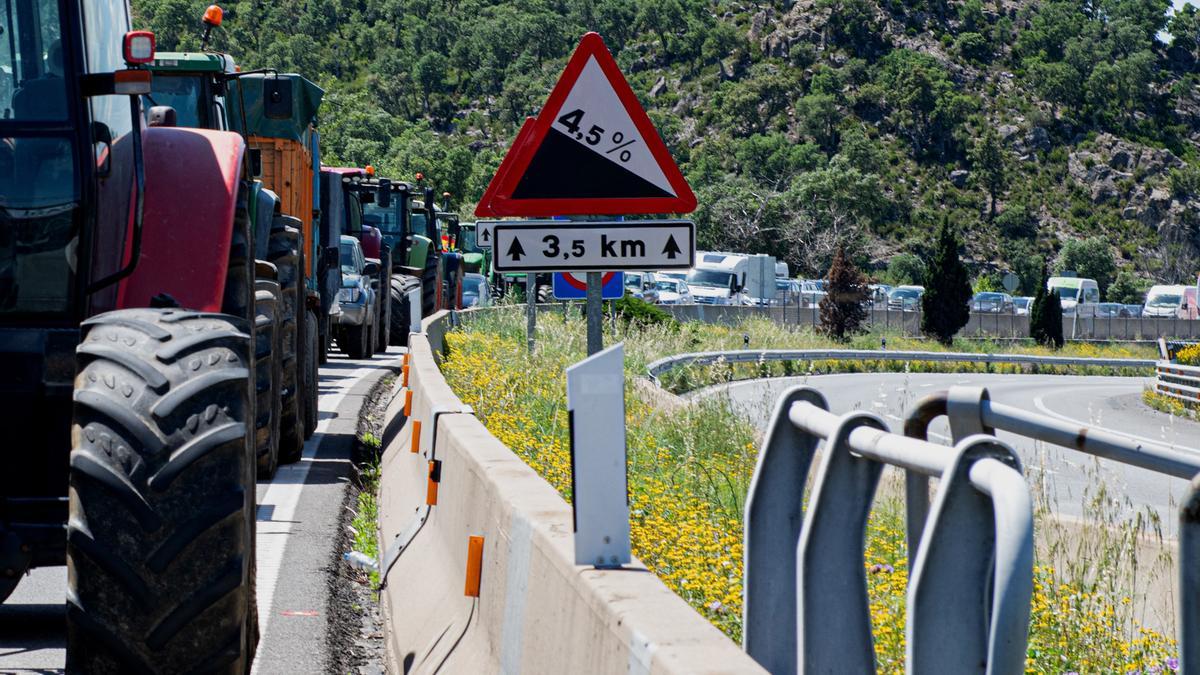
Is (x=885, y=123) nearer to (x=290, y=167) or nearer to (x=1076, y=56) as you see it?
(x=1076, y=56)

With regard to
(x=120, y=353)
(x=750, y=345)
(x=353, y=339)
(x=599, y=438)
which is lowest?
(x=750, y=345)

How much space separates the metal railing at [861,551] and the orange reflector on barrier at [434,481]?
314cm

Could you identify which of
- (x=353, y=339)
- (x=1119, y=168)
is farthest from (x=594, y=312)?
(x=1119, y=168)

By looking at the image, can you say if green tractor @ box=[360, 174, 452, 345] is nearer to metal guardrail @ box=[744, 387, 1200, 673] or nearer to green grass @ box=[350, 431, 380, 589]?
green grass @ box=[350, 431, 380, 589]

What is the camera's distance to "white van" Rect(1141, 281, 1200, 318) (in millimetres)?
64750

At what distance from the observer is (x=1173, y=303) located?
228 feet

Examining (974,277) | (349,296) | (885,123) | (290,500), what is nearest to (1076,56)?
(885,123)

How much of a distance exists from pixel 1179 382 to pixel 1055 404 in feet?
13.9

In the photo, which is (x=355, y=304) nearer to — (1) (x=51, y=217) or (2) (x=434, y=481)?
(2) (x=434, y=481)

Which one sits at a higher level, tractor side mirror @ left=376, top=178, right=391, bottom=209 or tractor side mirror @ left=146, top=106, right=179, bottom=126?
tractor side mirror @ left=146, top=106, right=179, bottom=126

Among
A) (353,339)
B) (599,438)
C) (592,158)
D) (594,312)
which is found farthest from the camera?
(353,339)

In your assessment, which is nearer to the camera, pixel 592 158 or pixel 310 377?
pixel 592 158

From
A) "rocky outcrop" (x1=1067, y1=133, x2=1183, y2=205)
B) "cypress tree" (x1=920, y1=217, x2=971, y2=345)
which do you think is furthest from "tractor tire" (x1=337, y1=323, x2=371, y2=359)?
"rocky outcrop" (x1=1067, y1=133, x2=1183, y2=205)

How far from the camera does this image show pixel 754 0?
17912cm
